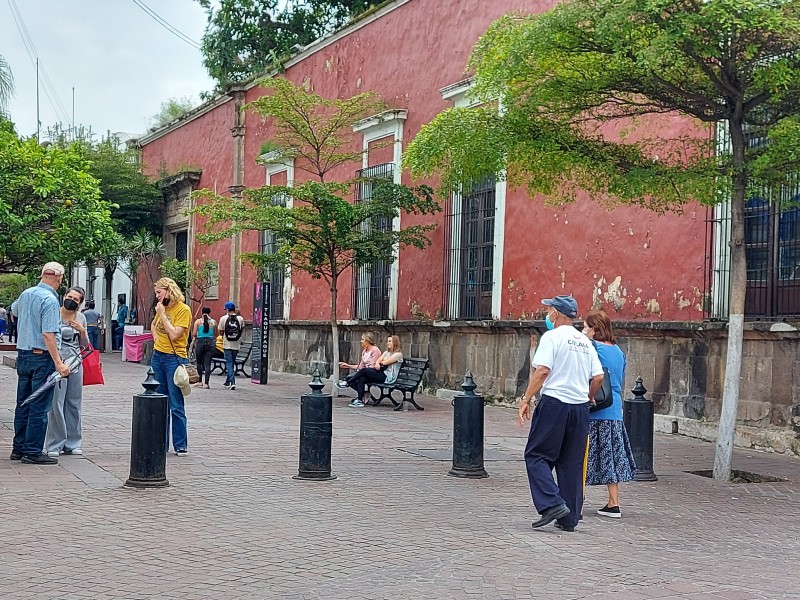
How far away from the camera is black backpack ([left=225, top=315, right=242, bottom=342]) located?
19.4 meters

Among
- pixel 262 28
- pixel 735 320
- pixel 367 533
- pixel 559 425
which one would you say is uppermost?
pixel 262 28

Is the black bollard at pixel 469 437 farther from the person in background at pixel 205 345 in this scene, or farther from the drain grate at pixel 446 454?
the person in background at pixel 205 345

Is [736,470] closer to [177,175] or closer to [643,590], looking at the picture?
[643,590]

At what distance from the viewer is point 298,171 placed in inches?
939

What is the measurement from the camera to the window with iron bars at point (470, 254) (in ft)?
58.4

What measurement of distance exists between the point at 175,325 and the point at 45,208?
17.1 feet

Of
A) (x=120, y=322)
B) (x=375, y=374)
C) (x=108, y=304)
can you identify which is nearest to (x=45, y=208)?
(x=375, y=374)

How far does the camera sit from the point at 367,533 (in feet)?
22.6

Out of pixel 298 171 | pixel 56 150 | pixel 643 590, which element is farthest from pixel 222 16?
pixel 643 590

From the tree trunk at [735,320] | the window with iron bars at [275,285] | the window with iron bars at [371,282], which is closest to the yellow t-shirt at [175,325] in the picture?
the tree trunk at [735,320]

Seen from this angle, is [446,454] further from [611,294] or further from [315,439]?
[611,294]

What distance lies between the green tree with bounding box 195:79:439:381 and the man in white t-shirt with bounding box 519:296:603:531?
31.8 feet

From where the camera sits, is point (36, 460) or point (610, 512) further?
point (36, 460)

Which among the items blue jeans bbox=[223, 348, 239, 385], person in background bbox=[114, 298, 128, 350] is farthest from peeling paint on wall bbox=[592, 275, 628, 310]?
person in background bbox=[114, 298, 128, 350]
